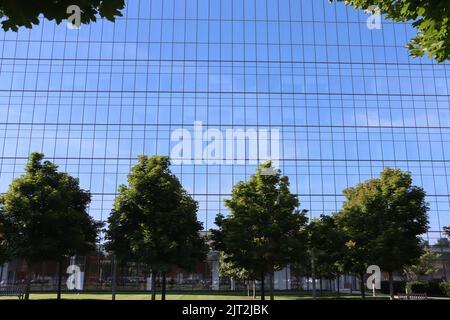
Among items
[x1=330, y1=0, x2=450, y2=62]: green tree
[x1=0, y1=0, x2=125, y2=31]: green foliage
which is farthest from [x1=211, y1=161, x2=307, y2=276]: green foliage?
[x1=0, y1=0, x2=125, y2=31]: green foliage

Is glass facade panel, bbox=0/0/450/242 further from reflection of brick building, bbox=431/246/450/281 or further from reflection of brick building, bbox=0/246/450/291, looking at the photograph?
reflection of brick building, bbox=0/246/450/291

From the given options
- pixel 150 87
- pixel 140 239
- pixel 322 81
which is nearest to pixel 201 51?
pixel 150 87

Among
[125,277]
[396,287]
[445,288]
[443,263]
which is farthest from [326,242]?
[443,263]

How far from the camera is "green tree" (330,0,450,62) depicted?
8447 mm

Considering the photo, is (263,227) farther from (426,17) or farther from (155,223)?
(426,17)

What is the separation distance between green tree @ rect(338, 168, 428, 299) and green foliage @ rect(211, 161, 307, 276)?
4883 mm

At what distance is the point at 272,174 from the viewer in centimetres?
3219

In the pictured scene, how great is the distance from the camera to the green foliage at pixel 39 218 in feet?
91.8

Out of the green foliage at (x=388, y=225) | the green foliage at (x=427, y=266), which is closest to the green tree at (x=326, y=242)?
the green foliage at (x=388, y=225)

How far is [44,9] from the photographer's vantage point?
5312 mm

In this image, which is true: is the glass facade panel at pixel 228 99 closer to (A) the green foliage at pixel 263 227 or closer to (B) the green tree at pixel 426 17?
(A) the green foliage at pixel 263 227

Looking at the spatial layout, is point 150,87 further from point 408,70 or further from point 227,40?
point 408,70

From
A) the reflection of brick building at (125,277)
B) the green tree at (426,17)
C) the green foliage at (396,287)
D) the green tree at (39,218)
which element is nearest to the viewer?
the green tree at (426,17)

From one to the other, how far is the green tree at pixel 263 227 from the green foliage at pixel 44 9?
82.1 ft
